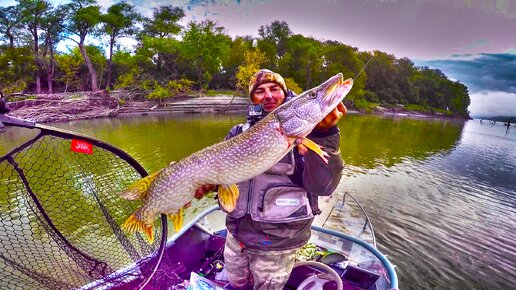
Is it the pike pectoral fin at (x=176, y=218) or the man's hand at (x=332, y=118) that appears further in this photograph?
the pike pectoral fin at (x=176, y=218)

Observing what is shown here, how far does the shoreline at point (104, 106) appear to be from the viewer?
77.6ft

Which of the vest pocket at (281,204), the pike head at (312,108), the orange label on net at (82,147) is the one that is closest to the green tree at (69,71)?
the orange label on net at (82,147)

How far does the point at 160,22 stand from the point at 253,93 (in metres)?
51.1

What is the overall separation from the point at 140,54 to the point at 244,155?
147 feet

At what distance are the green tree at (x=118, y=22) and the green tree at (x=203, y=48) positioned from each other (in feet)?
27.0

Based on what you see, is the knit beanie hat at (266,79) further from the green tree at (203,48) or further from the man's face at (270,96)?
the green tree at (203,48)

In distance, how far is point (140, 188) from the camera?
2475 mm

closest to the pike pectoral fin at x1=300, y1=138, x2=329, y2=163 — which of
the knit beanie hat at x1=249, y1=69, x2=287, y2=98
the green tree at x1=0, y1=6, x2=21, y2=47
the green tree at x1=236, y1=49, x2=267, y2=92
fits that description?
the knit beanie hat at x1=249, y1=69, x2=287, y2=98

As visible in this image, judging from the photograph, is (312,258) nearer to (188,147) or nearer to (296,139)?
(296,139)

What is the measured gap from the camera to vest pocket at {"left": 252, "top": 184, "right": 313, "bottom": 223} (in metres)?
2.69

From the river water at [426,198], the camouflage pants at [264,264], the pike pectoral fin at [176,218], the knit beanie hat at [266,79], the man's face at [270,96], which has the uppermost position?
the knit beanie hat at [266,79]

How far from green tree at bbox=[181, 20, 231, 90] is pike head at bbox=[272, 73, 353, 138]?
43476mm

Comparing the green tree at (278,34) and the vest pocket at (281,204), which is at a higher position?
the green tree at (278,34)

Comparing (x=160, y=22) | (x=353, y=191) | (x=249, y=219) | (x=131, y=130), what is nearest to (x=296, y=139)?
(x=249, y=219)
